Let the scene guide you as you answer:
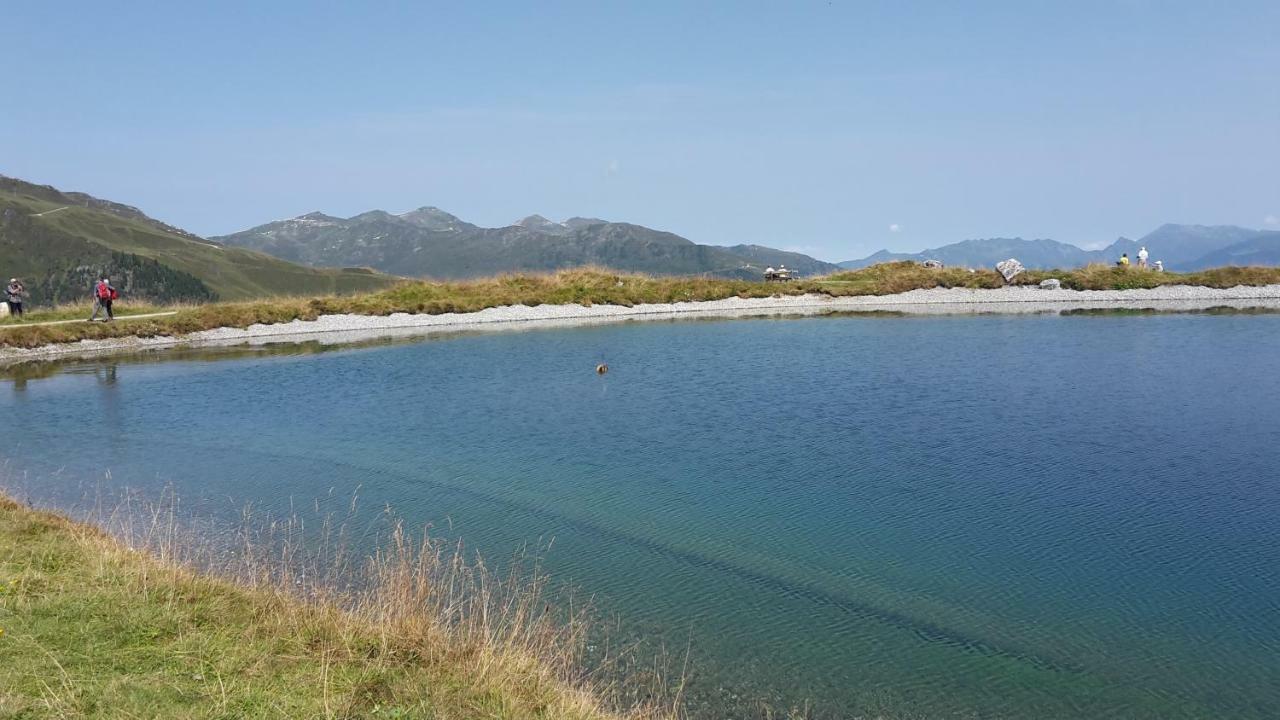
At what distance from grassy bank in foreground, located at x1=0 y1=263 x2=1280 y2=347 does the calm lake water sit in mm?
20227

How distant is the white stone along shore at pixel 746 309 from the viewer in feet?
164

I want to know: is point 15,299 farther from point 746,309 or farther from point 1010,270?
point 1010,270

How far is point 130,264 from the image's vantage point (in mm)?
131875

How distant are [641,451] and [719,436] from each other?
2.23 meters

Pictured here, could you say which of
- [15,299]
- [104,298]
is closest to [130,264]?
[15,299]

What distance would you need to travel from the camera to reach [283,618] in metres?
8.07

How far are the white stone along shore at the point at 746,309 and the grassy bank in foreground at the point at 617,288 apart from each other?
80cm

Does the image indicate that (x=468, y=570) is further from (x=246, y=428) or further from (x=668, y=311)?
(x=668, y=311)

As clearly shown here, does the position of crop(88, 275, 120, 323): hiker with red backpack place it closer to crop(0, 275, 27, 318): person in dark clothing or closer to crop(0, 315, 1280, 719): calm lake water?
crop(0, 275, 27, 318): person in dark clothing

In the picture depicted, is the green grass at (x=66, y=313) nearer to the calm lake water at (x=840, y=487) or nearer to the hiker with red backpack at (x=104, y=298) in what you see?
the hiker with red backpack at (x=104, y=298)

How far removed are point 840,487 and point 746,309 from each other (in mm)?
45318

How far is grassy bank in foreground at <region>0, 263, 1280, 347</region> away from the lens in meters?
53.6

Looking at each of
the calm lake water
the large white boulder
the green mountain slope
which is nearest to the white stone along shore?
the large white boulder

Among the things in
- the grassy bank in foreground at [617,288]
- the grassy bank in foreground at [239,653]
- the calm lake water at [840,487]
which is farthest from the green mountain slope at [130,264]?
the grassy bank in foreground at [239,653]
